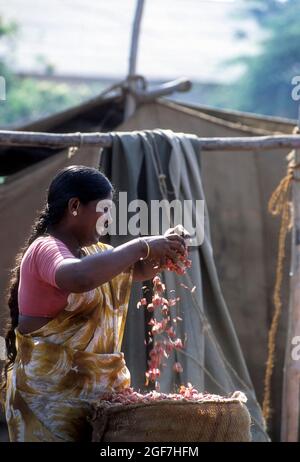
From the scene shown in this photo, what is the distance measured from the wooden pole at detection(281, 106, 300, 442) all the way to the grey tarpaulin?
0.73ft

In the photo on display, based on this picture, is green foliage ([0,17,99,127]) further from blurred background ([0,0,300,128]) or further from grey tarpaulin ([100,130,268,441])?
grey tarpaulin ([100,130,268,441])

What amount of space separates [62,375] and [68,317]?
18cm

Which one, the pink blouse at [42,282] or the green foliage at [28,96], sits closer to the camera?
the pink blouse at [42,282]

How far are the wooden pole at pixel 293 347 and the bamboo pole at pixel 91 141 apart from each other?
30 cm

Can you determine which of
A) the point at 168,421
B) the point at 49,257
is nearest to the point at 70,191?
the point at 49,257

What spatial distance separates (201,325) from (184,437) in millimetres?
1546

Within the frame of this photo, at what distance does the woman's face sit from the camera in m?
3.06

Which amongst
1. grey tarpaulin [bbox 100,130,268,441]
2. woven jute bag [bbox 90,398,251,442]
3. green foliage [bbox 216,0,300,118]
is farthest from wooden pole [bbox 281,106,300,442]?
green foliage [bbox 216,0,300,118]

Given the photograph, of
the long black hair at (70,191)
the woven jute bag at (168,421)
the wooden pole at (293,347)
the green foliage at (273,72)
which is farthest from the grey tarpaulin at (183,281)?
the green foliage at (273,72)

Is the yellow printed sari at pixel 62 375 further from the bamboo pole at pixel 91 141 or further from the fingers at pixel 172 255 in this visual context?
the bamboo pole at pixel 91 141

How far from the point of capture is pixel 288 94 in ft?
70.5

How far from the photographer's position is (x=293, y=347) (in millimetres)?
4777

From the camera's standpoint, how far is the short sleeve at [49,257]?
9.39 feet

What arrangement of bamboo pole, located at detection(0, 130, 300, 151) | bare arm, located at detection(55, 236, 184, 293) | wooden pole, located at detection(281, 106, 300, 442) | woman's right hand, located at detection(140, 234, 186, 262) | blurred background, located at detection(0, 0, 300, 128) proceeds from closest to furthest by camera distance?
bare arm, located at detection(55, 236, 184, 293) < woman's right hand, located at detection(140, 234, 186, 262) < bamboo pole, located at detection(0, 130, 300, 151) < wooden pole, located at detection(281, 106, 300, 442) < blurred background, located at detection(0, 0, 300, 128)
